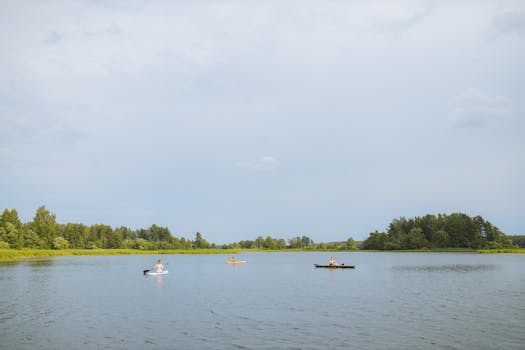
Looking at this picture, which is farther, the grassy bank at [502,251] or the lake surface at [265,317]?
the grassy bank at [502,251]

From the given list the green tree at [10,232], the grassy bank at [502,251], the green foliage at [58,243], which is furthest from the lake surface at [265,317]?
the grassy bank at [502,251]

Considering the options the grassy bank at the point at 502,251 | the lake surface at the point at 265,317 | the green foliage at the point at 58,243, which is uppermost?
the green foliage at the point at 58,243

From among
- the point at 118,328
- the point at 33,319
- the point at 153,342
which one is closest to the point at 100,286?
the point at 33,319

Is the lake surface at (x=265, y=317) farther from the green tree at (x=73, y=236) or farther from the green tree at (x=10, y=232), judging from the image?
the green tree at (x=73, y=236)

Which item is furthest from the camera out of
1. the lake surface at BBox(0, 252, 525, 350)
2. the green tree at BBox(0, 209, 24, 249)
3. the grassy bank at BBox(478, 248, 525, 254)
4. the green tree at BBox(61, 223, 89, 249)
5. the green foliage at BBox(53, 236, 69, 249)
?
the green tree at BBox(61, 223, 89, 249)

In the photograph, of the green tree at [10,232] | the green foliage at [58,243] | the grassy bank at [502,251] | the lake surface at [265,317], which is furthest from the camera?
the green foliage at [58,243]

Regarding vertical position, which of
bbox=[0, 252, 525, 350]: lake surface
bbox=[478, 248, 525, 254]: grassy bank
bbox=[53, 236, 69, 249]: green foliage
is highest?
bbox=[53, 236, 69, 249]: green foliage

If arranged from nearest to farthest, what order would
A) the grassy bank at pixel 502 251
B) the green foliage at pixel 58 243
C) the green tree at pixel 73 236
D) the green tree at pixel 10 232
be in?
the green tree at pixel 10 232, the grassy bank at pixel 502 251, the green foliage at pixel 58 243, the green tree at pixel 73 236

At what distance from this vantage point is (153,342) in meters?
25.3

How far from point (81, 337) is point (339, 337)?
16.1 m

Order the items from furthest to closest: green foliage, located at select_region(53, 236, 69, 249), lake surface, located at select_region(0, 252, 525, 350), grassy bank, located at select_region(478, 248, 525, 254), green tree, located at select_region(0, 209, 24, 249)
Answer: green foliage, located at select_region(53, 236, 69, 249), grassy bank, located at select_region(478, 248, 525, 254), green tree, located at select_region(0, 209, 24, 249), lake surface, located at select_region(0, 252, 525, 350)

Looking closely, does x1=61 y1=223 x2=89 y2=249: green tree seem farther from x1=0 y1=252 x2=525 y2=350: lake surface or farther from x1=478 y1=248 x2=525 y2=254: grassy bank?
x1=478 y1=248 x2=525 y2=254: grassy bank

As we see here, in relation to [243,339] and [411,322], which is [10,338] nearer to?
[243,339]

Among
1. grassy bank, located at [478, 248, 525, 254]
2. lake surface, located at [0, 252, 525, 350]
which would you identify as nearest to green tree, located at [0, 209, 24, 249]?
lake surface, located at [0, 252, 525, 350]
